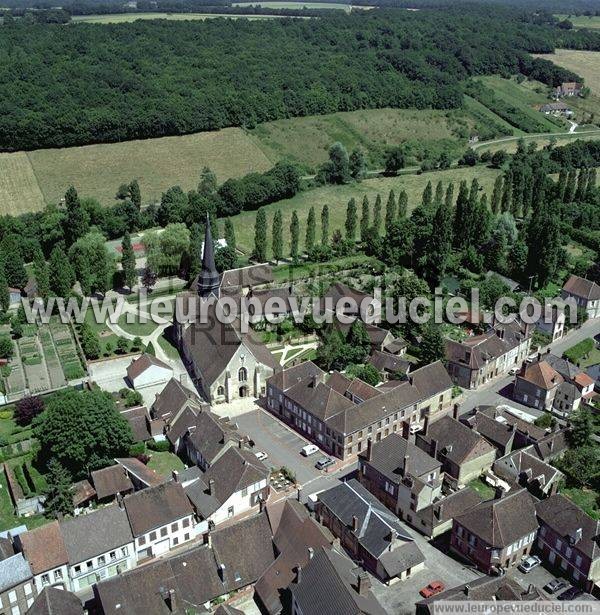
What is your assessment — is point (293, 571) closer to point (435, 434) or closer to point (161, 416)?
point (435, 434)

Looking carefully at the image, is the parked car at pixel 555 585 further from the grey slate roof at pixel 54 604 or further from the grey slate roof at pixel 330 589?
the grey slate roof at pixel 54 604

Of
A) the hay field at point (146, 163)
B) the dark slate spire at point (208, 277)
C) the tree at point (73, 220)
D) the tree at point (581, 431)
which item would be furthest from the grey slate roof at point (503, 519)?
the hay field at point (146, 163)

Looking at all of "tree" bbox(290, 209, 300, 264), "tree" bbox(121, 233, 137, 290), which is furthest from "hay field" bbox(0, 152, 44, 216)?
"tree" bbox(290, 209, 300, 264)

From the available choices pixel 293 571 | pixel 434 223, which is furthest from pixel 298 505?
pixel 434 223

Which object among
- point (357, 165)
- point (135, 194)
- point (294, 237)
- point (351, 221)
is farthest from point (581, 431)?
point (357, 165)

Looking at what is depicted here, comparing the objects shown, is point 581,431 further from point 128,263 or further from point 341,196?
point 341,196

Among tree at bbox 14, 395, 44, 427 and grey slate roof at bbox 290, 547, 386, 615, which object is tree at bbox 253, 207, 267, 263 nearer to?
tree at bbox 14, 395, 44, 427
